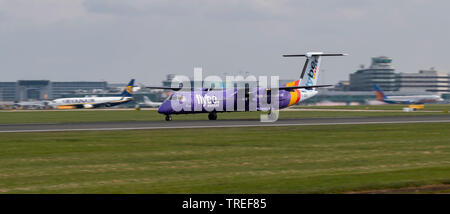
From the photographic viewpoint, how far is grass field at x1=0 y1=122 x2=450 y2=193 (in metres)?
14.9

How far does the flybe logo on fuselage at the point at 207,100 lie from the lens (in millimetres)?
46406

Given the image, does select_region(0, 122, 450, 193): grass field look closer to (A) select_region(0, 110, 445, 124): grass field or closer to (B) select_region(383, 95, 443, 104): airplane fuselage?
(A) select_region(0, 110, 445, 124): grass field

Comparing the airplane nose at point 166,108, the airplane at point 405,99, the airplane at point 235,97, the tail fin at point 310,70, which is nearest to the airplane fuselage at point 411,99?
the airplane at point 405,99

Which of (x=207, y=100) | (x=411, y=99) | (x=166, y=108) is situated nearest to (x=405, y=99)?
(x=411, y=99)

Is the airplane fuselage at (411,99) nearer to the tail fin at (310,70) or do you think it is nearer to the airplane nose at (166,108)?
the tail fin at (310,70)

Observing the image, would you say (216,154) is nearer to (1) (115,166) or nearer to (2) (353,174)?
(1) (115,166)

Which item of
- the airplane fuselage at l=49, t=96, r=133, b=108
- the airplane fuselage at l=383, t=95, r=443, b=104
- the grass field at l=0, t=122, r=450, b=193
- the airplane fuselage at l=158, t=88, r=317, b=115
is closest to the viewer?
the grass field at l=0, t=122, r=450, b=193

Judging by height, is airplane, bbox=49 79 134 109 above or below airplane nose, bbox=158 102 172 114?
below

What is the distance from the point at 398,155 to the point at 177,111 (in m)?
26.4

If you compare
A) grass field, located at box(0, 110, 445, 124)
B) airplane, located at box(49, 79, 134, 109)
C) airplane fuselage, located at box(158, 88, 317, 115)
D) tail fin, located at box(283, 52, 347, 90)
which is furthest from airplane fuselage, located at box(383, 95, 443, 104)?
airplane fuselage, located at box(158, 88, 317, 115)

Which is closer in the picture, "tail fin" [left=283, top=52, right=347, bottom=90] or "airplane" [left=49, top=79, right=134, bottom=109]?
"tail fin" [left=283, top=52, right=347, bottom=90]

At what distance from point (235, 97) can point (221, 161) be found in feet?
91.7

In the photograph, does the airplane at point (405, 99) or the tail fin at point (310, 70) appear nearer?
the tail fin at point (310, 70)
